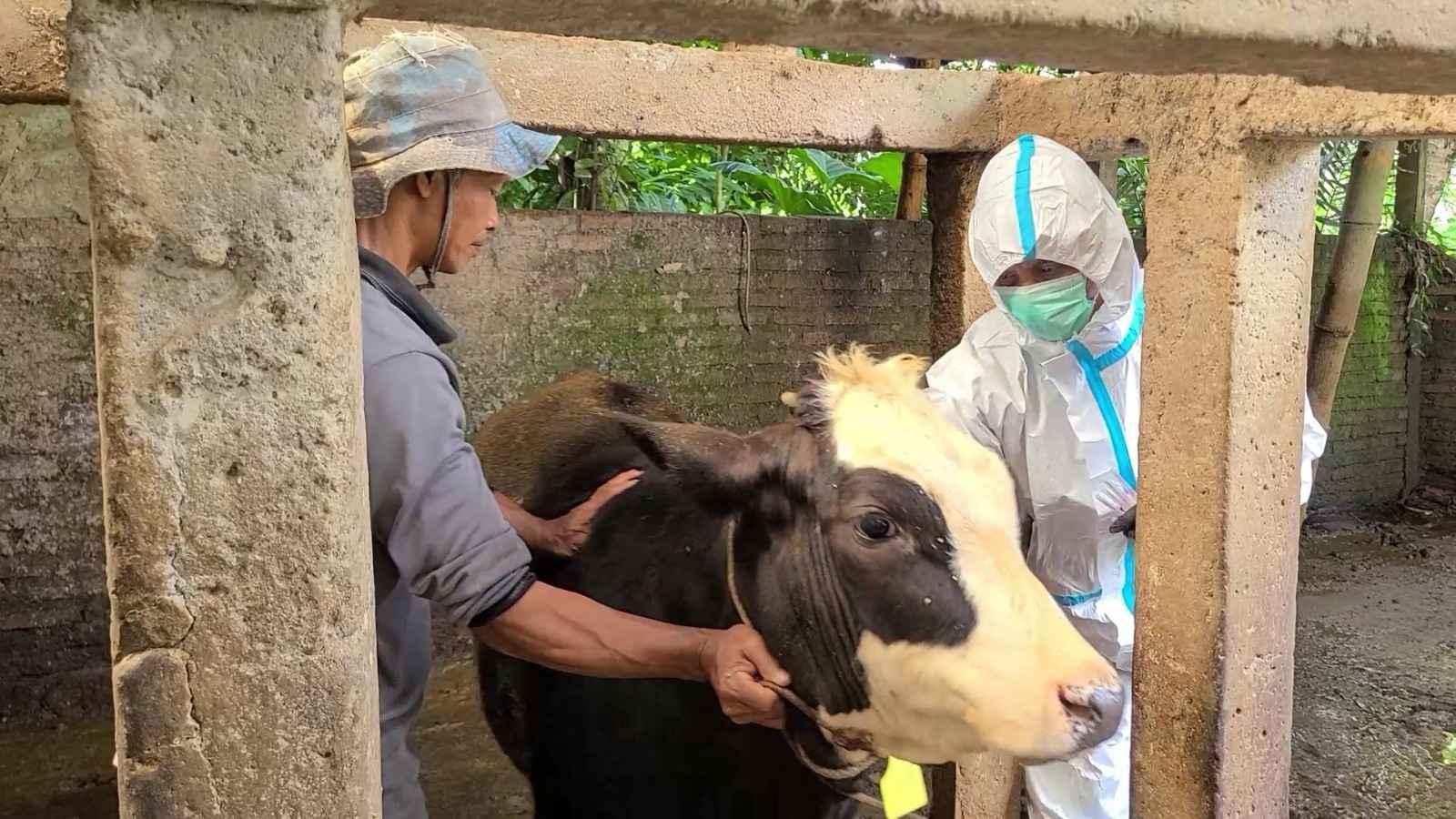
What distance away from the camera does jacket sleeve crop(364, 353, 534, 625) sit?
1667 millimetres

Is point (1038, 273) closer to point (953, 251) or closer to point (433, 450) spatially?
point (953, 251)

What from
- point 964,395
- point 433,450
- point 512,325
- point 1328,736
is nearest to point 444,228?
point 433,450

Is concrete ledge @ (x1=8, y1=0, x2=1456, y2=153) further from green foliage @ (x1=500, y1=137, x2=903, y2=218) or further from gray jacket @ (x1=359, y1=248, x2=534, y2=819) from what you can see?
green foliage @ (x1=500, y1=137, x2=903, y2=218)

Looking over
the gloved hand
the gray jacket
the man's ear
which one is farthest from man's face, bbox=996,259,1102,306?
the gray jacket

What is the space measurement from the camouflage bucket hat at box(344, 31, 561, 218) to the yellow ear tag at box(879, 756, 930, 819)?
4.59 ft

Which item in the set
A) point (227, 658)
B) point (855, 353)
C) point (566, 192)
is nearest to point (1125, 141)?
point (855, 353)

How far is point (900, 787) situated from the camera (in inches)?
90.4

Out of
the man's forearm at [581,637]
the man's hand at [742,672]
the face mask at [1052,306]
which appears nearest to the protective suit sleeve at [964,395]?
the face mask at [1052,306]

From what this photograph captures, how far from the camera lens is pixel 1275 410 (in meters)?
2.82

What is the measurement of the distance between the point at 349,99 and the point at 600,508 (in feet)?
4.27

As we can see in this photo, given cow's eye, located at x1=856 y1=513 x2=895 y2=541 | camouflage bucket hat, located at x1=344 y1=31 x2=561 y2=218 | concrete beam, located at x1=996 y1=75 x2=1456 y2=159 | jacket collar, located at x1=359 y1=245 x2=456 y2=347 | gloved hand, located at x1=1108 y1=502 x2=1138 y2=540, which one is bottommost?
gloved hand, located at x1=1108 y1=502 x2=1138 y2=540

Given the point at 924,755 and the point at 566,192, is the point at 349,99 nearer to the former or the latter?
the point at 924,755

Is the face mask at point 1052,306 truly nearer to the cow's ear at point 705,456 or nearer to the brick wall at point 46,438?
the cow's ear at point 705,456

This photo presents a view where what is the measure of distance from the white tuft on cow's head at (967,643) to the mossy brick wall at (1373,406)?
8.15 metres
